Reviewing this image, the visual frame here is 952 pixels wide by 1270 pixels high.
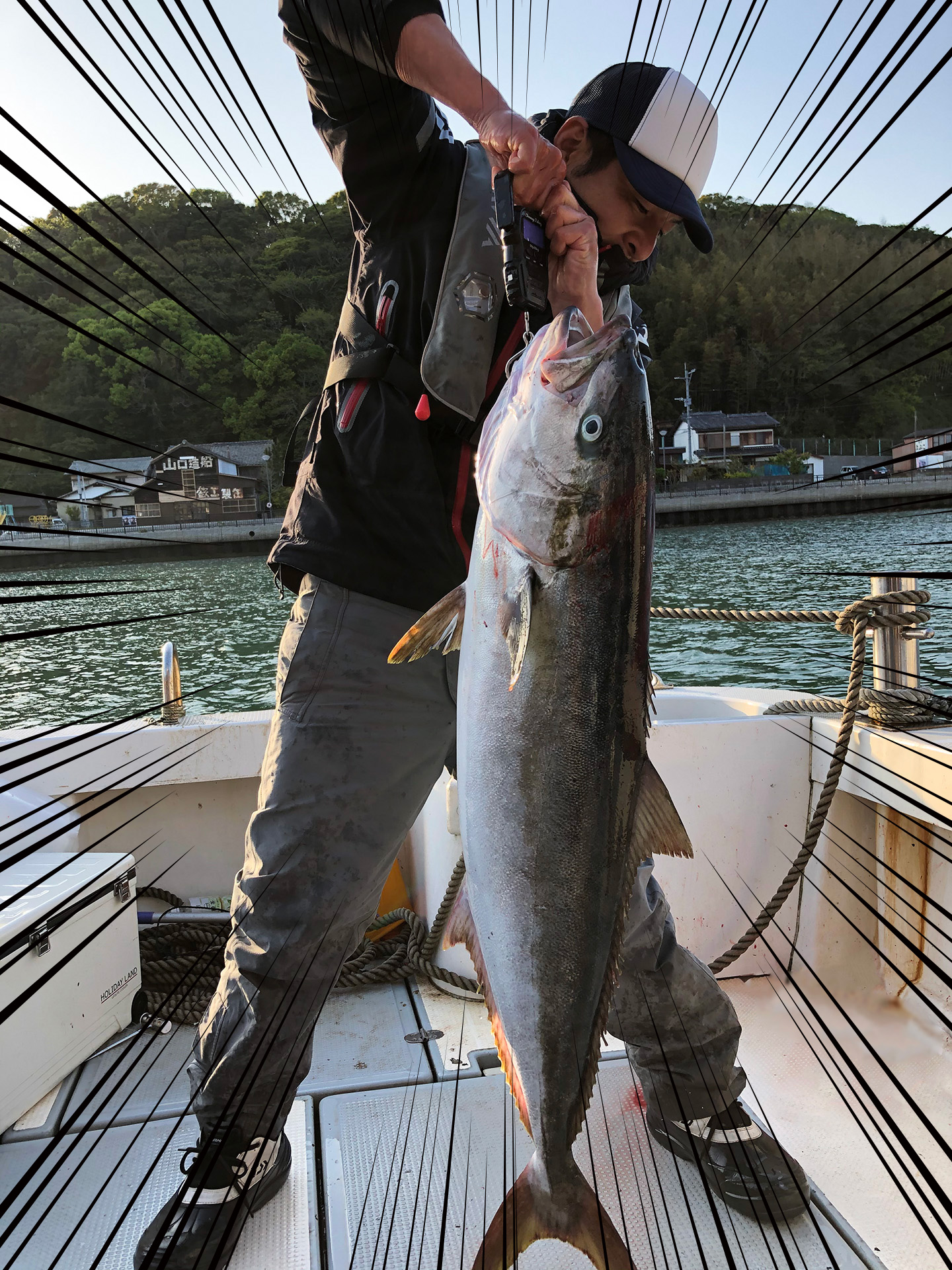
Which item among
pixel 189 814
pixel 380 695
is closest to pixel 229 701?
pixel 189 814

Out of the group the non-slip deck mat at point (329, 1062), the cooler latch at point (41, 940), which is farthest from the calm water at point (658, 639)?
the cooler latch at point (41, 940)

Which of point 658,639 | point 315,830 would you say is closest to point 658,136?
point 315,830

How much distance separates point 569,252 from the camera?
151cm

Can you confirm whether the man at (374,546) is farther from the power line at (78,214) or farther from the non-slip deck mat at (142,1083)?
the power line at (78,214)

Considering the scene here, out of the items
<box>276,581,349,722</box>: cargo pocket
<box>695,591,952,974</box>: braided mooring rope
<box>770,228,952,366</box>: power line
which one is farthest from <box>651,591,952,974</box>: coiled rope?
<box>770,228,952,366</box>: power line

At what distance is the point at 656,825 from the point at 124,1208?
186 cm

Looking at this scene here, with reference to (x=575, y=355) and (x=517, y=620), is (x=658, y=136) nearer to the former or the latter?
(x=575, y=355)

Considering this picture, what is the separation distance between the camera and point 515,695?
1459mm

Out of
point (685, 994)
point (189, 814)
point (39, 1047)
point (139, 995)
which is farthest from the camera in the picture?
point (189, 814)

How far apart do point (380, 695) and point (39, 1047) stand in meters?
1.84

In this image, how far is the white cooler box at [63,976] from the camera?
9.09 feet

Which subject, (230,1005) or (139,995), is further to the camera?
(139,995)

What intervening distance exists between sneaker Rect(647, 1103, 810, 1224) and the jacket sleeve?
260 cm

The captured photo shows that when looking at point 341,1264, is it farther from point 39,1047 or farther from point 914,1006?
point 914,1006
